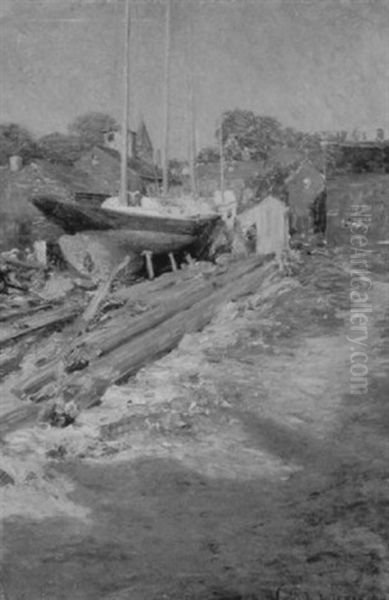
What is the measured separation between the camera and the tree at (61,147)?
3550 cm

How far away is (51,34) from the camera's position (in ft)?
61.2

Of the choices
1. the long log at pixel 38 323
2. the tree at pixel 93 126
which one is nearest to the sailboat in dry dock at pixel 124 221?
the long log at pixel 38 323

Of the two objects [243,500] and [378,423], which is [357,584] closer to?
[243,500]

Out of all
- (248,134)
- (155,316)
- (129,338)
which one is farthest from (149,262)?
(248,134)

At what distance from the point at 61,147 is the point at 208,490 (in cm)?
3551

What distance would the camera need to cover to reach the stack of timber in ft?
19.4

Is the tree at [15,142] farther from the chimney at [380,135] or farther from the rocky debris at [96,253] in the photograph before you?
the chimney at [380,135]

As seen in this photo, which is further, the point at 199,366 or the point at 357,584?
the point at 199,366

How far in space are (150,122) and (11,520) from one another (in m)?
29.8

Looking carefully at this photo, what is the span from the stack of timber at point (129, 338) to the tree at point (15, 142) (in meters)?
19.3

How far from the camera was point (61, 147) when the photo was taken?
3753cm

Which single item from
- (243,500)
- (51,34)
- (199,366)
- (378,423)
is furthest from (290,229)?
(243,500)

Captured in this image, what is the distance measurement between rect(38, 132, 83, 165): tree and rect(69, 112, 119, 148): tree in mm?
1786

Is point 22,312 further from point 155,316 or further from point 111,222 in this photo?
point 111,222
